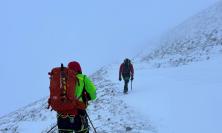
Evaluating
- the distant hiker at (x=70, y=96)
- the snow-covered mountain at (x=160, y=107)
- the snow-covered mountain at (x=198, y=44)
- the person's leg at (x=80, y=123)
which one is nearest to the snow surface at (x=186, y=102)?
the snow-covered mountain at (x=160, y=107)

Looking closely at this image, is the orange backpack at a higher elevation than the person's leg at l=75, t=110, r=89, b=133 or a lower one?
higher

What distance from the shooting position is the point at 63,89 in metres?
9.48

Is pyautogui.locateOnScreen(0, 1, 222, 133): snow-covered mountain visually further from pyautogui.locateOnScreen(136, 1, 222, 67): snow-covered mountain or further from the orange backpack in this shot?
the orange backpack

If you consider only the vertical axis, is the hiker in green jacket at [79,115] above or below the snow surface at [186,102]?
above

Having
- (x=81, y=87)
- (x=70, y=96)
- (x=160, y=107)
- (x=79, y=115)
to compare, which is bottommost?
(x=160, y=107)

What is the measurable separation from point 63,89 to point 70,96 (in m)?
0.20

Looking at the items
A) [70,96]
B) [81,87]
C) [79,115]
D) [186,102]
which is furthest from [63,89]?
[186,102]

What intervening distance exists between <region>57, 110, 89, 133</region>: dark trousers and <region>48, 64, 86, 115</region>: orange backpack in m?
0.29

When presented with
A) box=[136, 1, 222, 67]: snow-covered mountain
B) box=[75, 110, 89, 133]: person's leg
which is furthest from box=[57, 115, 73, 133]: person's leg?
box=[136, 1, 222, 67]: snow-covered mountain

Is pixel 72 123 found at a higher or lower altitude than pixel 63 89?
lower

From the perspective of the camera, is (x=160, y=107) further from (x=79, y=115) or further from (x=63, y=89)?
(x=63, y=89)

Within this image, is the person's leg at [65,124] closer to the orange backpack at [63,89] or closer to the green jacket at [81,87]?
the orange backpack at [63,89]

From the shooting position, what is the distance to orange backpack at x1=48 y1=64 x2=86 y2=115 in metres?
9.49

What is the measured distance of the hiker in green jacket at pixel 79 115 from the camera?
980 cm
